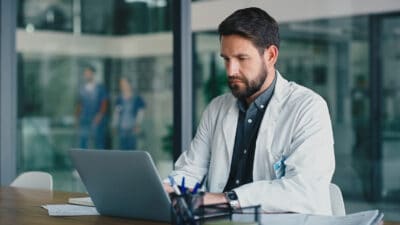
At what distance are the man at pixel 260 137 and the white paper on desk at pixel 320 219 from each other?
189 millimetres

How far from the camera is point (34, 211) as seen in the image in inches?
105

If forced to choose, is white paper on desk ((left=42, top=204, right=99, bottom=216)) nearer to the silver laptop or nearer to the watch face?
the silver laptop

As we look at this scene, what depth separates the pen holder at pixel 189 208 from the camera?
175cm

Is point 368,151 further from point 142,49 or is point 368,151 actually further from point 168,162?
point 142,49

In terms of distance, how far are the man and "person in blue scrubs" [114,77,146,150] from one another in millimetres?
2429

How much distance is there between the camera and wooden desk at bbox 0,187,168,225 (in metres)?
2.39

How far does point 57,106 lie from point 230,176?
3416 millimetres

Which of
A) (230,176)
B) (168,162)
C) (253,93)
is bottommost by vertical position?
(168,162)

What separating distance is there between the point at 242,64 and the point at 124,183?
657 mm

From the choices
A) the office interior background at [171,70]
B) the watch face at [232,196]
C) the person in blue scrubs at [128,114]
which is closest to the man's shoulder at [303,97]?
the watch face at [232,196]

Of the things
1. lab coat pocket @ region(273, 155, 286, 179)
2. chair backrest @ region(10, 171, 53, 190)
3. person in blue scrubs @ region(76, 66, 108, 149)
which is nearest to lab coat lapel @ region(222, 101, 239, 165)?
lab coat pocket @ region(273, 155, 286, 179)

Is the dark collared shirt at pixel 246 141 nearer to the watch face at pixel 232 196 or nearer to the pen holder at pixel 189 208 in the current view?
the watch face at pixel 232 196

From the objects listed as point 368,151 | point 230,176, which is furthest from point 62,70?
point 230,176

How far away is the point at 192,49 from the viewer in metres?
4.66
